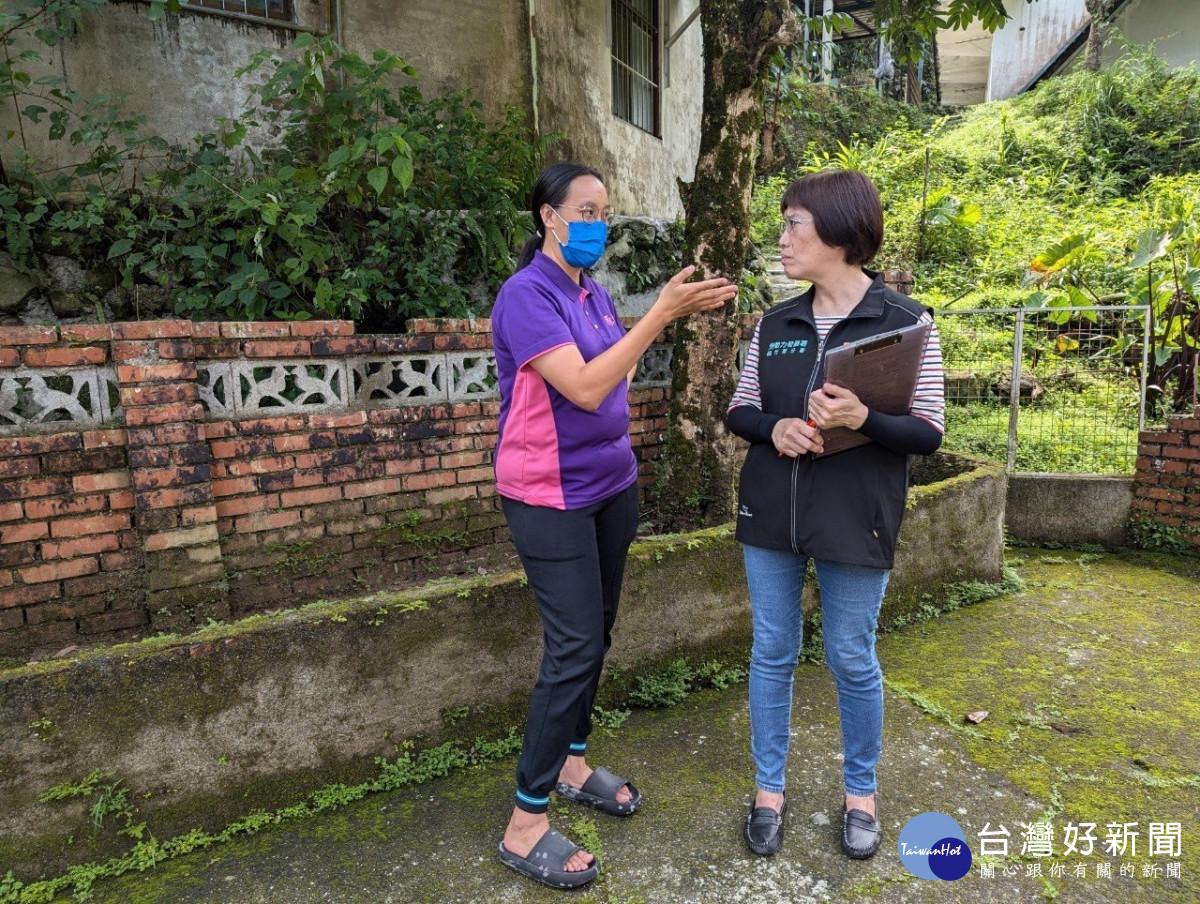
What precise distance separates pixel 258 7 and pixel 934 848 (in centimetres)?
562

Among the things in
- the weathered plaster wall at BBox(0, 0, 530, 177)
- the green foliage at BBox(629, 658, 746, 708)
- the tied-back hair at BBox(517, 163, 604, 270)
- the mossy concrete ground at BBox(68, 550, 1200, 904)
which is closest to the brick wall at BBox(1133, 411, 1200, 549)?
the mossy concrete ground at BBox(68, 550, 1200, 904)

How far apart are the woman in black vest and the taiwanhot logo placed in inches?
4.1

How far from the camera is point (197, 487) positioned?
2828 mm

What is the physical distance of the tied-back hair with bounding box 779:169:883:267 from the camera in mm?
2080

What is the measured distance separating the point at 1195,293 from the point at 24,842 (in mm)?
6753

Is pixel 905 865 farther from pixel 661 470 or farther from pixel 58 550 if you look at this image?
pixel 58 550

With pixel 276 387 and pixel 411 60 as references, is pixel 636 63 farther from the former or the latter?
pixel 276 387

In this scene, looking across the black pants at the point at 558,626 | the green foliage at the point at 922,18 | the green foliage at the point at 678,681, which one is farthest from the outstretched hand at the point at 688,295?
the green foliage at the point at 922,18

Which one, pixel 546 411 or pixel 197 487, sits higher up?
pixel 546 411

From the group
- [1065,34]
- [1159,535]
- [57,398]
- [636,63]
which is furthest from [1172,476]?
[1065,34]

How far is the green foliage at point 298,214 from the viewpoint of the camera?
11.3ft

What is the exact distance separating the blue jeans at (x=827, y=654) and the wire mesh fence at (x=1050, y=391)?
12.1ft

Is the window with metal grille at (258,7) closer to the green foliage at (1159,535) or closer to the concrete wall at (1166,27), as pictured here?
the green foliage at (1159,535)

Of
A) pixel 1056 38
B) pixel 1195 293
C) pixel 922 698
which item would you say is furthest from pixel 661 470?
Result: pixel 1056 38
